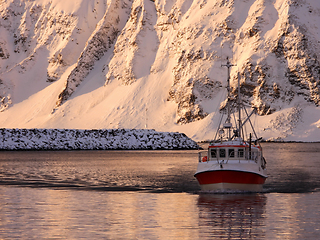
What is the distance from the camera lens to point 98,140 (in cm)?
12306

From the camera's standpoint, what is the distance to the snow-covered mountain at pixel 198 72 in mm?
164000

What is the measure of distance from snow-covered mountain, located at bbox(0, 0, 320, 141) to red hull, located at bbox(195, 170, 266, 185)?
4468 inches

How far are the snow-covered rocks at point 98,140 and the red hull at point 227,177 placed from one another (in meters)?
86.3

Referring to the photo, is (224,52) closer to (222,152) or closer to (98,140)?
(98,140)

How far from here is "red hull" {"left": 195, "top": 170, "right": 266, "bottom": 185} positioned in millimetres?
36188

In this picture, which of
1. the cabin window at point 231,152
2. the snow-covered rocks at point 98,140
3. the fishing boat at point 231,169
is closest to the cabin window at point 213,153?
the fishing boat at point 231,169

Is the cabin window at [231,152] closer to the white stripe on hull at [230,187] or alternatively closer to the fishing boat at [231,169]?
the fishing boat at [231,169]

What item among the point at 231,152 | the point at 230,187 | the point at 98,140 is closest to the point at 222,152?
the point at 231,152

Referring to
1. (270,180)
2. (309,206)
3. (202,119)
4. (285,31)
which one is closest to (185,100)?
(202,119)

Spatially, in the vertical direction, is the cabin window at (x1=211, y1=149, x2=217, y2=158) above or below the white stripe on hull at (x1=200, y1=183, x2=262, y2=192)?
above

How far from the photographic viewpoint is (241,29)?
17188 cm

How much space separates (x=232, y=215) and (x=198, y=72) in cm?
14538

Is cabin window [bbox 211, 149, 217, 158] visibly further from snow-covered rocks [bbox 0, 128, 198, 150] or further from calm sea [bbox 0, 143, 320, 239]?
snow-covered rocks [bbox 0, 128, 198, 150]

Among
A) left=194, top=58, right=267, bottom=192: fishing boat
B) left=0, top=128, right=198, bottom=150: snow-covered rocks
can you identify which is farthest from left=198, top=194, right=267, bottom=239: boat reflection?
left=0, top=128, right=198, bottom=150: snow-covered rocks
